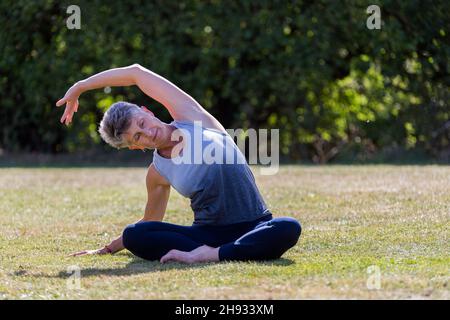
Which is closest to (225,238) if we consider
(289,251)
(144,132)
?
(289,251)

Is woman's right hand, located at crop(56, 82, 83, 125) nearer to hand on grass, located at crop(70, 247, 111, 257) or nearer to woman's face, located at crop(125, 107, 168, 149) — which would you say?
woman's face, located at crop(125, 107, 168, 149)

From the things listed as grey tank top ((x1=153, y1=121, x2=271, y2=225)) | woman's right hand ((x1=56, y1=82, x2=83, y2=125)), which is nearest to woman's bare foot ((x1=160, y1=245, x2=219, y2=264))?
grey tank top ((x1=153, y1=121, x2=271, y2=225))

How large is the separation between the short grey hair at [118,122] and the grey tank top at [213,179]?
36cm

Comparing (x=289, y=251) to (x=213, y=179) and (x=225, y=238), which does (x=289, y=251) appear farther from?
(x=213, y=179)

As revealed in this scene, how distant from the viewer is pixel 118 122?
5.61 metres

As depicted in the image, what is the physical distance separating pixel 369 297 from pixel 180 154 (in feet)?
5.74

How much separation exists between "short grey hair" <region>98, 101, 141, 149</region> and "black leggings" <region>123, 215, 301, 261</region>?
1.98ft

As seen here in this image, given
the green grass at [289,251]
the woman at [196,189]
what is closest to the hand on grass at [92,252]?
the green grass at [289,251]

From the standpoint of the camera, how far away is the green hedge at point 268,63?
13.0 meters

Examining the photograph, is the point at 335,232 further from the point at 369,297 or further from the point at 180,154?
the point at 369,297

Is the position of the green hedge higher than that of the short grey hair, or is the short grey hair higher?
the green hedge

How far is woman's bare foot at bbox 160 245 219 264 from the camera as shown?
18.7 feet
